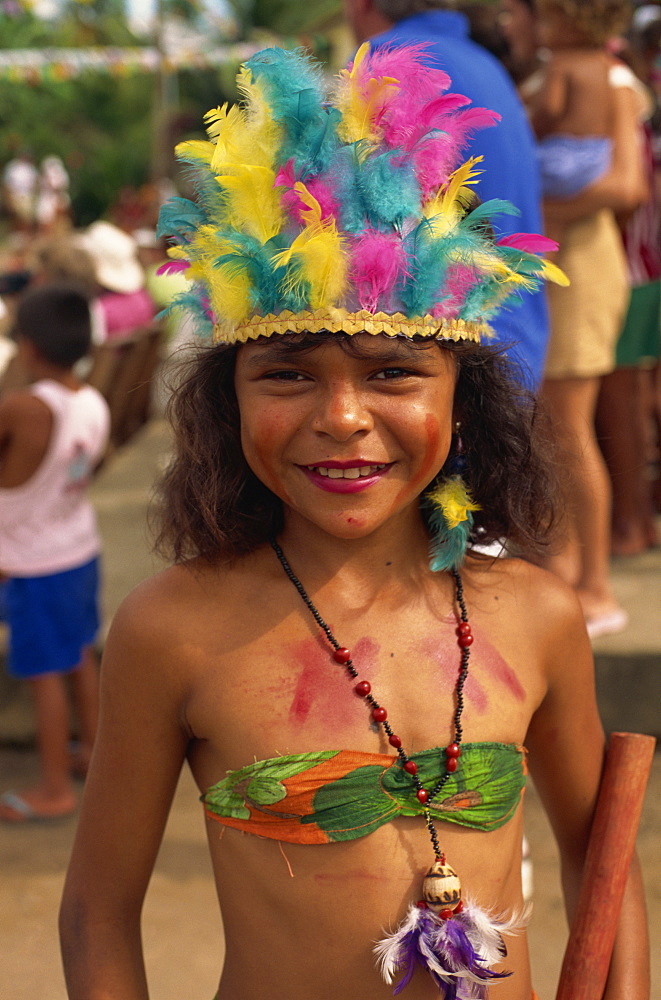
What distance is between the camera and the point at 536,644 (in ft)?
5.10

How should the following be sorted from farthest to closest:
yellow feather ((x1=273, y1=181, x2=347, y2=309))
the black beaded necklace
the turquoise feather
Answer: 1. the turquoise feather
2. the black beaded necklace
3. yellow feather ((x1=273, y1=181, x2=347, y2=309))

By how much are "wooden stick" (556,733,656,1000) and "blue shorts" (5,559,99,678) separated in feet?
7.75

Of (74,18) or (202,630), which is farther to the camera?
(74,18)

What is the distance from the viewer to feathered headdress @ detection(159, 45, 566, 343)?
135cm

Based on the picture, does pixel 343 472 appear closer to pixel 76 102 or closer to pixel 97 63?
pixel 97 63

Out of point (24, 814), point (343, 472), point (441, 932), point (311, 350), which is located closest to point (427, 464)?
point (343, 472)

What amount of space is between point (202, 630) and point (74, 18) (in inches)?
1623

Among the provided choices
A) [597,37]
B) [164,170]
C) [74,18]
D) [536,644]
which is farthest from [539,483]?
[74,18]

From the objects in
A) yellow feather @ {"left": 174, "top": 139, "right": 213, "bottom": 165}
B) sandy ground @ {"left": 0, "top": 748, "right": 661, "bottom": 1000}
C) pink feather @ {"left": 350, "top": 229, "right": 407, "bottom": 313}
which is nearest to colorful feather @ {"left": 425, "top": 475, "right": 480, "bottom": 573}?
pink feather @ {"left": 350, "top": 229, "right": 407, "bottom": 313}

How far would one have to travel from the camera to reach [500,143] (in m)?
2.37

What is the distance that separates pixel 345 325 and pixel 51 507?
249cm

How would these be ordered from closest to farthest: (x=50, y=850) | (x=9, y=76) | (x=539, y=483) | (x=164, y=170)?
(x=539, y=483) < (x=50, y=850) < (x=164, y=170) < (x=9, y=76)

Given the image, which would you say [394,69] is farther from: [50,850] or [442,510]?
[50,850]

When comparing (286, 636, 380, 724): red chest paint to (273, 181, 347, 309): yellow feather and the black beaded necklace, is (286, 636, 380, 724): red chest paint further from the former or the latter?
(273, 181, 347, 309): yellow feather
